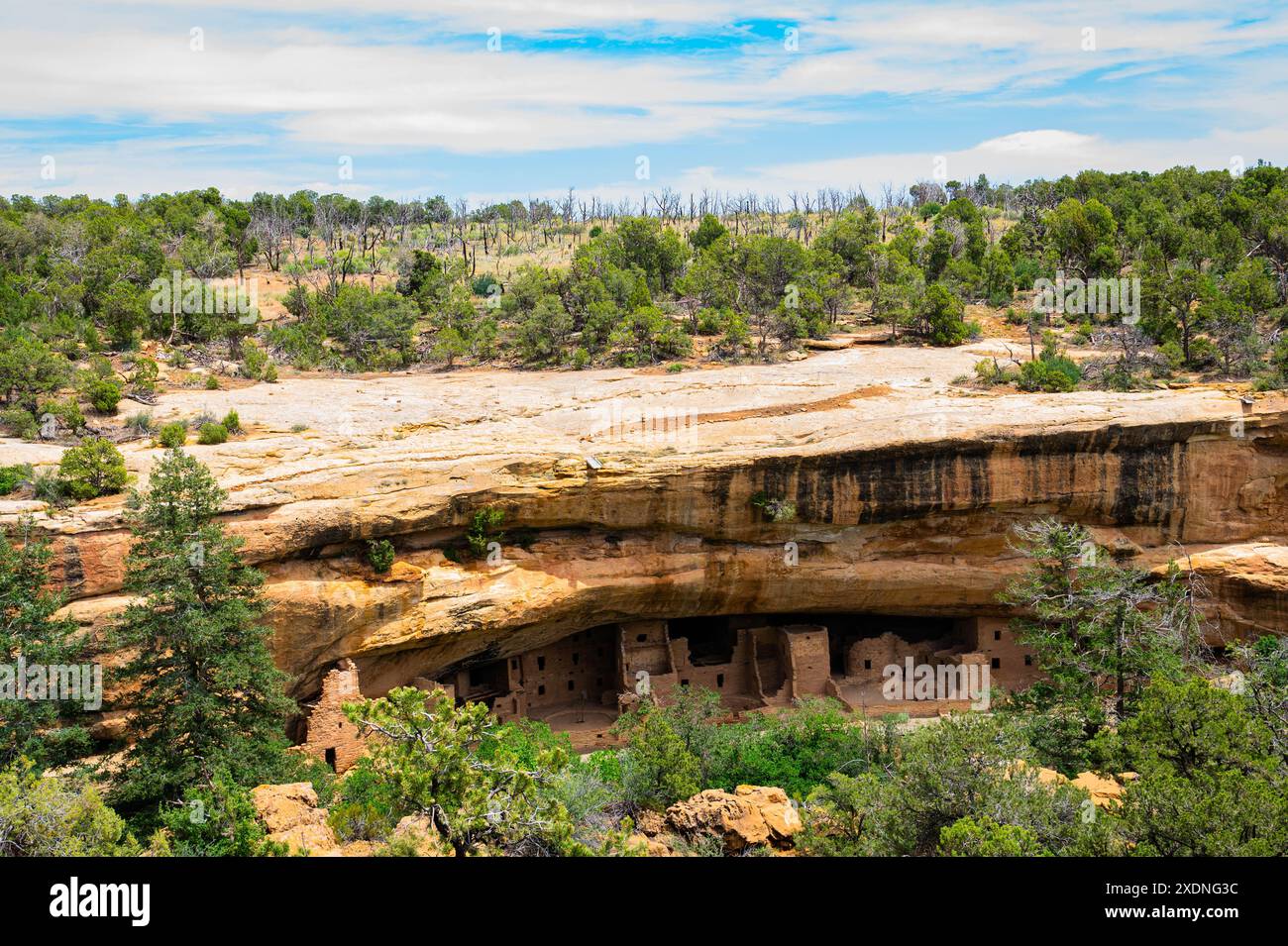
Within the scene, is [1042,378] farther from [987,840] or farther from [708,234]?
[708,234]

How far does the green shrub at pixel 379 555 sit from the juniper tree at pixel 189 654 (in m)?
2.63

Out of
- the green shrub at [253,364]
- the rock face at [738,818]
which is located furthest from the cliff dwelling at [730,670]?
the green shrub at [253,364]

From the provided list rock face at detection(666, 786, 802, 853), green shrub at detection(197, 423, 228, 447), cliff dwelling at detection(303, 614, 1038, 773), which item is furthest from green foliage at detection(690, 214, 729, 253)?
rock face at detection(666, 786, 802, 853)

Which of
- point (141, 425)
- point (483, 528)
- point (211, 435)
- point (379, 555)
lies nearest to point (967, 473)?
point (483, 528)

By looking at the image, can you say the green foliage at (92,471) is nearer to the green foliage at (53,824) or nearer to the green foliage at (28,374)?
the green foliage at (28,374)

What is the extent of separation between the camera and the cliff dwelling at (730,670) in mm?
24094

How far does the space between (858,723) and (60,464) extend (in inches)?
627

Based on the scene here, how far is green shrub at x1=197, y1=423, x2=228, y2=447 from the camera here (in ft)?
65.2

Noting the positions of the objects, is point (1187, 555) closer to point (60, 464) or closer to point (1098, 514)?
point (1098, 514)

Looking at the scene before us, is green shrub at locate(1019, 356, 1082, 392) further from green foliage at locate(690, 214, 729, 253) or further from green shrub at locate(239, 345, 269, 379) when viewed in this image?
green foliage at locate(690, 214, 729, 253)

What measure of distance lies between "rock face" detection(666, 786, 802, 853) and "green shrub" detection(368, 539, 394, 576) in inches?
290

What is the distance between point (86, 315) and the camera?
32.5 m
